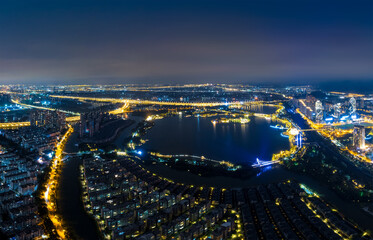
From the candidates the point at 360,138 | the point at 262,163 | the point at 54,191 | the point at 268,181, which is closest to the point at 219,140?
the point at 262,163

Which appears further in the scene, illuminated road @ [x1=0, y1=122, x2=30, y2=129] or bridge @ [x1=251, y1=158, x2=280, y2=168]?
illuminated road @ [x1=0, y1=122, x2=30, y2=129]

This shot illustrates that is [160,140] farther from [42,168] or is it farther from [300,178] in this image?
[300,178]

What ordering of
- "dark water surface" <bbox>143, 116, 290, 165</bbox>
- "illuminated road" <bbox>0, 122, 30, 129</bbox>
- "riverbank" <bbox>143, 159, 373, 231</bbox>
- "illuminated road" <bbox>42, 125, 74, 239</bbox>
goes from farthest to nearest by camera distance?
"illuminated road" <bbox>0, 122, 30, 129</bbox>
"dark water surface" <bbox>143, 116, 290, 165</bbox>
"riverbank" <bbox>143, 159, 373, 231</bbox>
"illuminated road" <bbox>42, 125, 74, 239</bbox>

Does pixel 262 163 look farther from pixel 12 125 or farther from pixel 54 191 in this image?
pixel 12 125

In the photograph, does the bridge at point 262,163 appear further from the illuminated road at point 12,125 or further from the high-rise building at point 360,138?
the illuminated road at point 12,125

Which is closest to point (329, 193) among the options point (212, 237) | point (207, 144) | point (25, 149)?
point (212, 237)

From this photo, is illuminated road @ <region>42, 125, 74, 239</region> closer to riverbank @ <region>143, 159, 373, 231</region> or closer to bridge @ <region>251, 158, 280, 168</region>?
riverbank @ <region>143, 159, 373, 231</region>

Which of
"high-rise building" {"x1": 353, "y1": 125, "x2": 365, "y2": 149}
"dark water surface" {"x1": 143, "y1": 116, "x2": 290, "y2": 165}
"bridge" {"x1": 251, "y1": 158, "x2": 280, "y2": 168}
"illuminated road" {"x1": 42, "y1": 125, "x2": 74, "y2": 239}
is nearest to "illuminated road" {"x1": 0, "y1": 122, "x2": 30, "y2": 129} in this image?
"illuminated road" {"x1": 42, "y1": 125, "x2": 74, "y2": 239}

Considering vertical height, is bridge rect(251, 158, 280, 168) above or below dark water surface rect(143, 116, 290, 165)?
below

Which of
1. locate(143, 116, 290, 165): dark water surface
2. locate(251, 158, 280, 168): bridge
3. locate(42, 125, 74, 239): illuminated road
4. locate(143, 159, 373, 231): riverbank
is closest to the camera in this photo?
locate(42, 125, 74, 239): illuminated road
